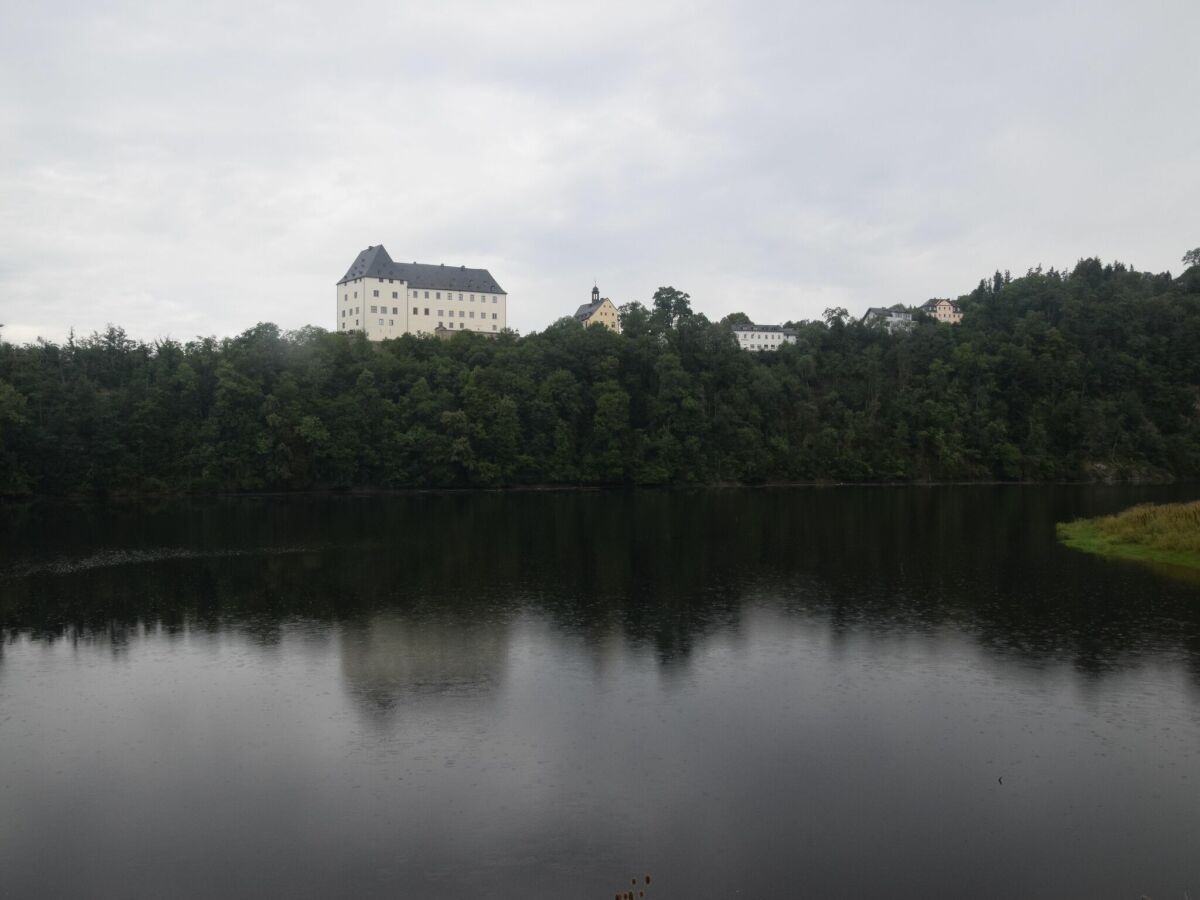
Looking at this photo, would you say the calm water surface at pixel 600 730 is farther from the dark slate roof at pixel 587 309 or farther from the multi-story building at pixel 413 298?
the dark slate roof at pixel 587 309

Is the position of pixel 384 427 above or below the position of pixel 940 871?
above

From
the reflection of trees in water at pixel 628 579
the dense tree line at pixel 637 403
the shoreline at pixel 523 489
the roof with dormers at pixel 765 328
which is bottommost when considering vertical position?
the reflection of trees in water at pixel 628 579

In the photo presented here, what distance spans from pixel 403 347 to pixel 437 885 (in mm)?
86149

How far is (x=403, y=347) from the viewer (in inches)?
3740

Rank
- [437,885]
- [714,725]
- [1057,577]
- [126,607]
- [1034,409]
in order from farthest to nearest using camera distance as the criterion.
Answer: [1034,409], [1057,577], [126,607], [714,725], [437,885]

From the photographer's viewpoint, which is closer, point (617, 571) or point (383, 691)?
point (383, 691)

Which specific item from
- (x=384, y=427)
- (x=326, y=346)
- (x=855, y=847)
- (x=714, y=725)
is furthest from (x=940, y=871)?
(x=326, y=346)

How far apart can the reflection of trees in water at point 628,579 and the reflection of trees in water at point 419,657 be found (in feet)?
0.68

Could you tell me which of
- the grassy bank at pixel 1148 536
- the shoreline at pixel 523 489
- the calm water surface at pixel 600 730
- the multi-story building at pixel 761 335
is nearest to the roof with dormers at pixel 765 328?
the multi-story building at pixel 761 335

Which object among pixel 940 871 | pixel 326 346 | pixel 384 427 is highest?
pixel 326 346

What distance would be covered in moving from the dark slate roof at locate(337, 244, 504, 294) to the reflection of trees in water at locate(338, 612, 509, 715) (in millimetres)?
86906

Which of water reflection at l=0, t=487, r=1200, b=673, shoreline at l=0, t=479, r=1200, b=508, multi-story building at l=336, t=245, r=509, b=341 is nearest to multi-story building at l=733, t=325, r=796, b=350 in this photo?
multi-story building at l=336, t=245, r=509, b=341

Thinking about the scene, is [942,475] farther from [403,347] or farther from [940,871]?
[940,871]

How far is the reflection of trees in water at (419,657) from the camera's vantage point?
847 inches
